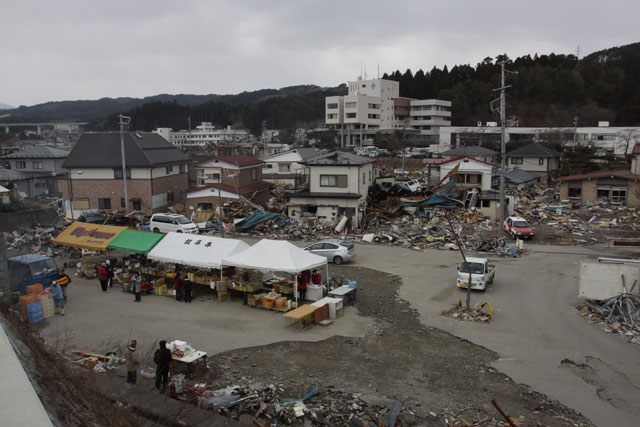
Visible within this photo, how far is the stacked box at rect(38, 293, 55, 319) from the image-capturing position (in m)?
14.2

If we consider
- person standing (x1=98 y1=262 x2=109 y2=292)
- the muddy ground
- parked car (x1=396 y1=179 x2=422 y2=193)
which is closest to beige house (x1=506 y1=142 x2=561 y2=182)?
parked car (x1=396 y1=179 x2=422 y2=193)

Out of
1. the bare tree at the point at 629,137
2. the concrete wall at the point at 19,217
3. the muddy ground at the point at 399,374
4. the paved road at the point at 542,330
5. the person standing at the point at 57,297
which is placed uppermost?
the bare tree at the point at 629,137

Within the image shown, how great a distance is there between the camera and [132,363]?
977 centimetres

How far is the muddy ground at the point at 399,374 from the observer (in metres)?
9.12

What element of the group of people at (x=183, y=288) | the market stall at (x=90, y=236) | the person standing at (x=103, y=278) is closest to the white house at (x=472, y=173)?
the group of people at (x=183, y=288)

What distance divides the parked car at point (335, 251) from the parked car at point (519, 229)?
10.7 metres

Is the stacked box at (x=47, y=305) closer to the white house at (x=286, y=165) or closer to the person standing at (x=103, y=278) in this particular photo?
the person standing at (x=103, y=278)

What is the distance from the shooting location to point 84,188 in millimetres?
34062

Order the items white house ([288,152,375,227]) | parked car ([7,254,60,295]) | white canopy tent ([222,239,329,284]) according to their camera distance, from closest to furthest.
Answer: white canopy tent ([222,239,329,284]), parked car ([7,254,60,295]), white house ([288,152,375,227])

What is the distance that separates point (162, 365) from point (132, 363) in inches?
25.7

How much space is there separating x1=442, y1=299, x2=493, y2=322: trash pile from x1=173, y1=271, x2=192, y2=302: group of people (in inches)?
342

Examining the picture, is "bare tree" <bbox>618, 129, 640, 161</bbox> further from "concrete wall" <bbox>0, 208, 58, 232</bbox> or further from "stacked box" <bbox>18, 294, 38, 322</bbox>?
"stacked box" <bbox>18, 294, 38, 322</bbox>

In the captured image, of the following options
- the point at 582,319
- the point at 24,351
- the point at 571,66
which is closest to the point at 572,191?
the point at 582,319

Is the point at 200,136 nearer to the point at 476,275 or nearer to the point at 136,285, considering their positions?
the point at 136,285
